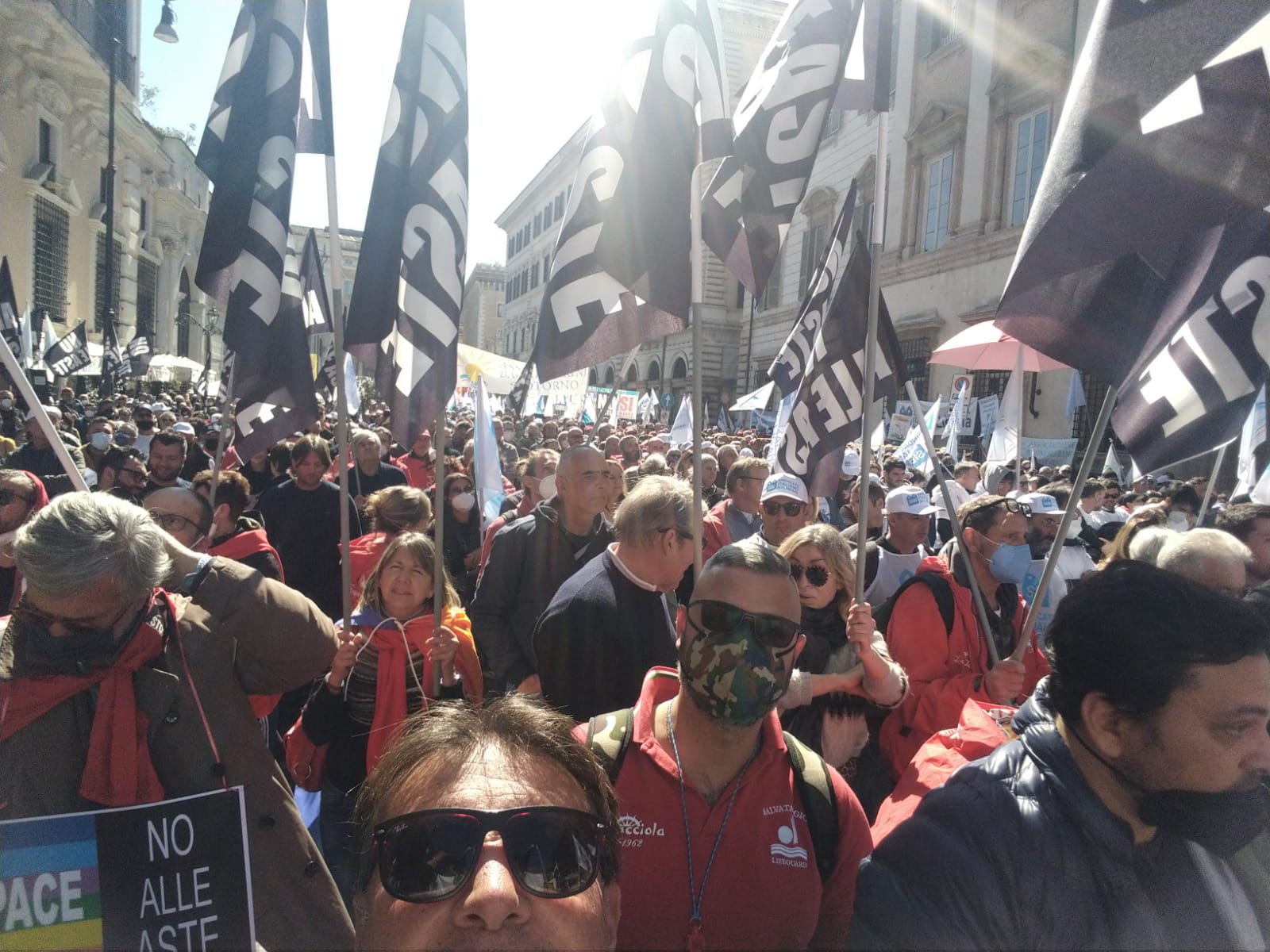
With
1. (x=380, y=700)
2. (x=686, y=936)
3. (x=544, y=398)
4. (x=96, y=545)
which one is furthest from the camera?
(x=544, y=398)

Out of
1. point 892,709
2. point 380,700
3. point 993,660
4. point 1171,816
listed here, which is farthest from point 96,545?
point 993,660

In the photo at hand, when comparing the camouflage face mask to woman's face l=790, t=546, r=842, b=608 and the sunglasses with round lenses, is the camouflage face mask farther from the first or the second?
the sunglasses with round lenses

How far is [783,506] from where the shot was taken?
4.54m

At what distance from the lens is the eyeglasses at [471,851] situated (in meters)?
1.27

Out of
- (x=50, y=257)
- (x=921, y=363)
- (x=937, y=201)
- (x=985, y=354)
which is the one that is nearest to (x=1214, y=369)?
(x=985, y=354)

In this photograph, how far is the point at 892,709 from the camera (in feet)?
9.27

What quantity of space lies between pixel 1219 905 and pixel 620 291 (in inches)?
101

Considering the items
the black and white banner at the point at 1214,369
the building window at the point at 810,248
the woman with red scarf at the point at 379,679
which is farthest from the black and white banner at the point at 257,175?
the building window at the point at 810,248

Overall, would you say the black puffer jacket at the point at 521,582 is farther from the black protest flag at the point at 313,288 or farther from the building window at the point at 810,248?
the building window at the point at 810,248

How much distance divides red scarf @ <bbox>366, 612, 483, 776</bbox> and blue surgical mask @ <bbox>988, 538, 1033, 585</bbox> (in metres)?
2.09

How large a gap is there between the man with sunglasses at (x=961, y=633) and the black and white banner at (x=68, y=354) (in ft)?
58.8

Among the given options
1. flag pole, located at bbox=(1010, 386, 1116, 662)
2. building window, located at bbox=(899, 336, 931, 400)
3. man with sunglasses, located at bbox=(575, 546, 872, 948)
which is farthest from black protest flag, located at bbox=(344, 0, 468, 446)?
building window, located at bbox=(899, 336, 931, 400)

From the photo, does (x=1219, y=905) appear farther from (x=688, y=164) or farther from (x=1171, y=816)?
(x=688, y=164)

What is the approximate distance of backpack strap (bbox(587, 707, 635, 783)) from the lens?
1792 mm
